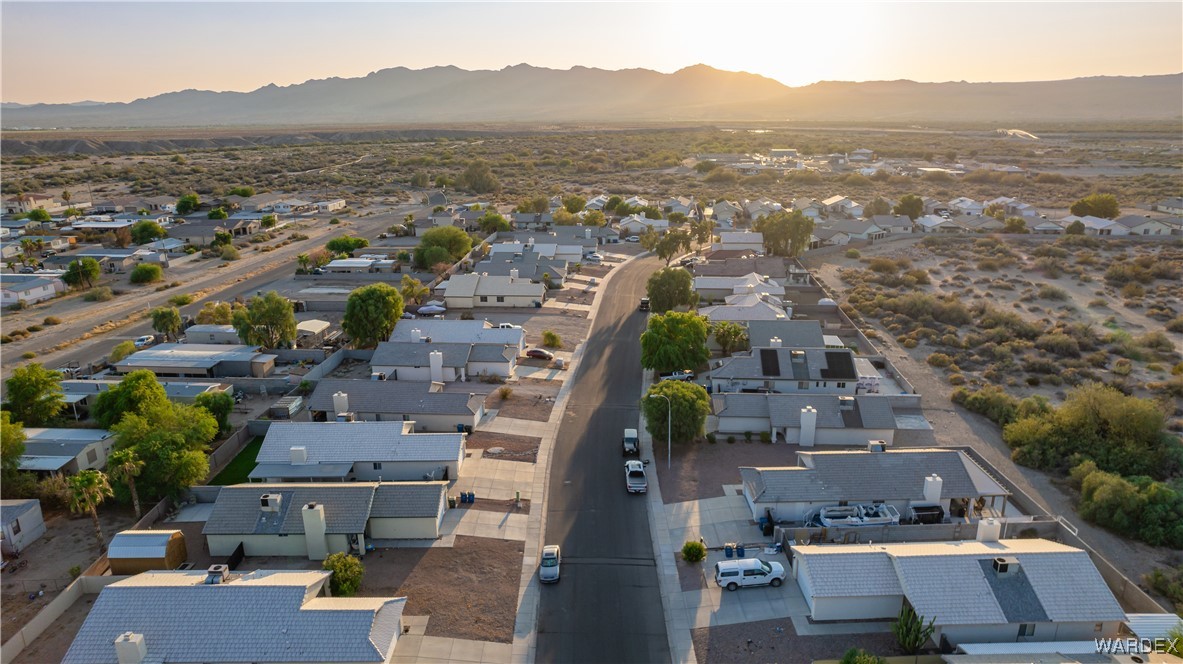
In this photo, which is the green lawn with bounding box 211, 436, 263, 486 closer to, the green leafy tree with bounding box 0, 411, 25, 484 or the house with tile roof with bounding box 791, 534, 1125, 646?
the green leafy tree with bounding box 0, 411, 25, 484

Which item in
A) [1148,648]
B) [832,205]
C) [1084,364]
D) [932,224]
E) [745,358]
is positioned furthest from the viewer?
[832,205]

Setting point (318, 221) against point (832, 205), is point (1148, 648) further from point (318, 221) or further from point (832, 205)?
point (318, 221)

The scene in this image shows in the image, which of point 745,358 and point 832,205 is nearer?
point 745,358

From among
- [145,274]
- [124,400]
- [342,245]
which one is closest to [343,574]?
[124,400]

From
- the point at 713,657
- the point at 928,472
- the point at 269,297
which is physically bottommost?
the point at 713,657

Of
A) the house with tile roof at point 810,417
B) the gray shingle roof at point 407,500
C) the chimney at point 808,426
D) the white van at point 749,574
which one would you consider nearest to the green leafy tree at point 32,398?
the gray shingle roof at point 407,500

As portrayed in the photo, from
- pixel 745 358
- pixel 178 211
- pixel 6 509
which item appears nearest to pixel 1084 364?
pixel 745 358

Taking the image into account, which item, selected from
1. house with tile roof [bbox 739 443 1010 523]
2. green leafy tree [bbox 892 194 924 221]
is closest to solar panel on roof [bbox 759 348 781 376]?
house with tile roof [bbox 739 443 1010 523]

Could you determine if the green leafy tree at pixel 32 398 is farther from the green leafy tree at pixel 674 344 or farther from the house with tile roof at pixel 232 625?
the green leafy tree at pixel 674 344

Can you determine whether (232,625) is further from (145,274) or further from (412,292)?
(145,274)
